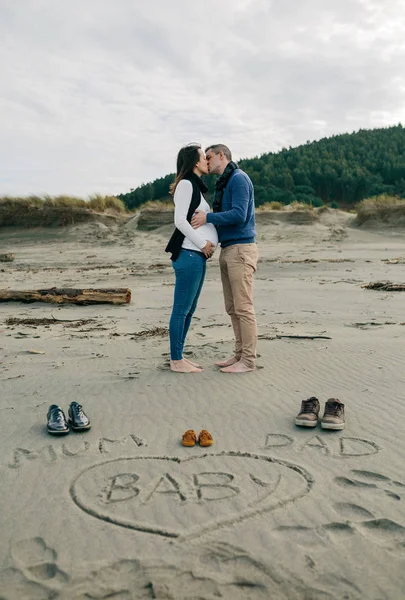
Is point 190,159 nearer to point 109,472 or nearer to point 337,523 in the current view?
point 109,472

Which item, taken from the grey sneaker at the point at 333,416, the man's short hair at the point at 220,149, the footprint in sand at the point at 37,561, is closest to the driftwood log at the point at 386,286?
the man's short hair at the point at 220,149

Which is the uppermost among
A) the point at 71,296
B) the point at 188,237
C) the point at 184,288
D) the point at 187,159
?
the point at 187,159

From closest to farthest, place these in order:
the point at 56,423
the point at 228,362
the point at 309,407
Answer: the point at 56,423 → the point at 309,407 → the point at 228,362

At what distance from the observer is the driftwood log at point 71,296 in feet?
29.8

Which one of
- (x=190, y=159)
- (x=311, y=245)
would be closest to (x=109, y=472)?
(x=190, y=159)

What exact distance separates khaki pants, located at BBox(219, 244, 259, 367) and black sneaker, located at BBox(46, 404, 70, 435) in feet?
6.35

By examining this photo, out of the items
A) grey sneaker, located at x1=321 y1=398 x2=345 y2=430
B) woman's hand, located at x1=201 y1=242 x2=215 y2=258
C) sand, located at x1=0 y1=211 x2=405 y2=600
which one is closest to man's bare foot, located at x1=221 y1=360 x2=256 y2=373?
sand, located at x1=0 y1=211 x2=405 y2=600

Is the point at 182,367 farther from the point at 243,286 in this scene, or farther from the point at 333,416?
the point at 333,416

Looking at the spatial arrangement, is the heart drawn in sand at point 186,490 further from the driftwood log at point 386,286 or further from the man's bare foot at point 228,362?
the driftwood log at point 386,286

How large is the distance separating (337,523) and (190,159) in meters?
3.35

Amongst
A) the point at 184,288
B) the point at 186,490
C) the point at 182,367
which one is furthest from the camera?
the point at 182,367

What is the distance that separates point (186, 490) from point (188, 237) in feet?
8.13

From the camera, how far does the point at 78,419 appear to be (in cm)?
390

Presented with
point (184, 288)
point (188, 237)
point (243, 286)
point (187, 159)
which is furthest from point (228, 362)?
point (187, 159)
